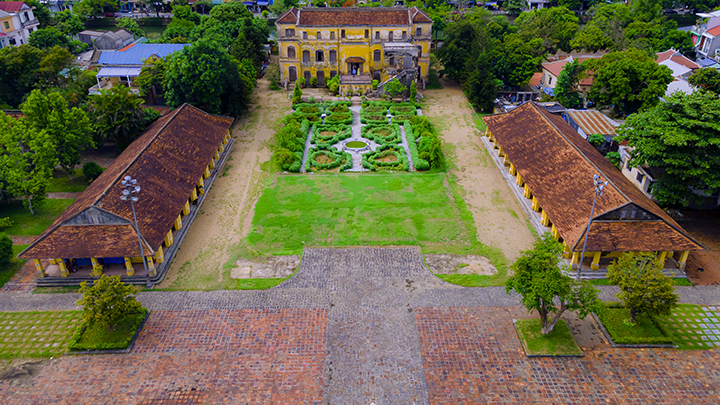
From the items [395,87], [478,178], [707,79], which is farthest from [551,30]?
[478,178]

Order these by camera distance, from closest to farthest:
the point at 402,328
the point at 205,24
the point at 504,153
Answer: the point at 402,328 < the point at 504,153 < the point at 205,24

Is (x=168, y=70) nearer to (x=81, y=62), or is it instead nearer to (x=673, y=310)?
(x=81, y=62)

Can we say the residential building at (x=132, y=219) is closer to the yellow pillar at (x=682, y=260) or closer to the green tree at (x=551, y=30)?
the yellow pillar at (x=682, y=260)

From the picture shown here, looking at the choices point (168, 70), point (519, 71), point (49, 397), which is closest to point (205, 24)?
point (168, 70)

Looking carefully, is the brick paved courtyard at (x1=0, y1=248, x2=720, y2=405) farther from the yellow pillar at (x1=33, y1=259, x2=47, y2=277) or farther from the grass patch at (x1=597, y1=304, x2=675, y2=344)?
the yellow pillar at (x1=33, y1=259, x2=47, y2=277)

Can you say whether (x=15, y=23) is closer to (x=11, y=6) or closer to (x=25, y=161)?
(x=11, y=6)

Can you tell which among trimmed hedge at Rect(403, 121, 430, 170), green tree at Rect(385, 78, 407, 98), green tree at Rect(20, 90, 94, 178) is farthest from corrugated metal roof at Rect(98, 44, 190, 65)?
trimmed hedge at Rect(403, 121, 430, 170)
